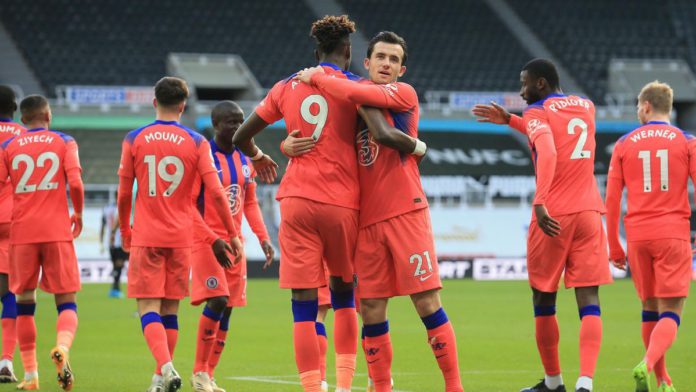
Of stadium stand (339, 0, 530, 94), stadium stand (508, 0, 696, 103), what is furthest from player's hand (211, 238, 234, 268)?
stadium stand (508, 0, 696, 103)

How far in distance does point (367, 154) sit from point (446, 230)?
84.0 ft

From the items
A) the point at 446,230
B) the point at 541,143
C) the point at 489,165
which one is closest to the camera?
the point at 541,143

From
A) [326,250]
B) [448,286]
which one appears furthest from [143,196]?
[448,286]

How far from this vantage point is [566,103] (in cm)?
834

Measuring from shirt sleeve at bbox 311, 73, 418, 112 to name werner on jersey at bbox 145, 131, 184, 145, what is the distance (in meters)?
1.83

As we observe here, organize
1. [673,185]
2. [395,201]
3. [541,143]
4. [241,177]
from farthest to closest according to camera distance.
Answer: [241,177] < [673,185] < [541,143] < [395,201]

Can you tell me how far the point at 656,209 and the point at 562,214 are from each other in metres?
0.82

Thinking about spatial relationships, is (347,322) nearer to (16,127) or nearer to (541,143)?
(541,143)

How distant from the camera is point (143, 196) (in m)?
8.56

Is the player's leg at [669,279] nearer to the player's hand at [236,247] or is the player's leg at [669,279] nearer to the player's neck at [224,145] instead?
the player's hand at [236,247]

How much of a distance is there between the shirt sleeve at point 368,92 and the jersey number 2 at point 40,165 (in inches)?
130

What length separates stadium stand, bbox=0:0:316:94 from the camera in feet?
126

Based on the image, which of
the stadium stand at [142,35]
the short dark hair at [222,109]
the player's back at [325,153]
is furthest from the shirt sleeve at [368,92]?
the stadium stand at [142,35]

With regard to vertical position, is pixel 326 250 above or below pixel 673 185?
below
